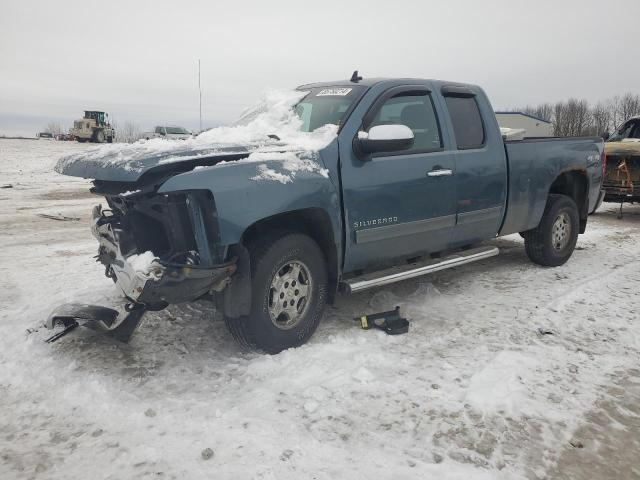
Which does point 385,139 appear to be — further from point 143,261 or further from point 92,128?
point 92,128

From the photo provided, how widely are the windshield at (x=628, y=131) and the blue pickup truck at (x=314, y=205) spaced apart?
296 inches

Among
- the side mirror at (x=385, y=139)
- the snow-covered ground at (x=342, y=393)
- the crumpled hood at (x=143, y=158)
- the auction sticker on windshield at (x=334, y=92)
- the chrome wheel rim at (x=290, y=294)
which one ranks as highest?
the auction sticker on windshield at (x=334, y=92)

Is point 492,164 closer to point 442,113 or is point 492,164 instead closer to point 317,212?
point 442,113

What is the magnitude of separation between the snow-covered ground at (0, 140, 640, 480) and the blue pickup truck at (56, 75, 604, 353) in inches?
17.4

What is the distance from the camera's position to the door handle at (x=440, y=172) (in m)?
4.34

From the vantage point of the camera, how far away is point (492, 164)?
4.96 meters

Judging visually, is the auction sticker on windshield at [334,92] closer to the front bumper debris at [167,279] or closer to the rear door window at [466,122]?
the rear door window at [466,122]

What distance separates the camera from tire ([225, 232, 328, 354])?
3.39 meters

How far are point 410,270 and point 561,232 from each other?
Answer: 9.60ft

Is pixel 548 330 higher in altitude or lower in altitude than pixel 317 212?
lower

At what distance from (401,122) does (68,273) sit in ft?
12.7

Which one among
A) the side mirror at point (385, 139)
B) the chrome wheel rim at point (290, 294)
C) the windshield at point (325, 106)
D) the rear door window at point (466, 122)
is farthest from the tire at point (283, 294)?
the rear door window at point (466, 122)

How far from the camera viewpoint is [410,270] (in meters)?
4.33

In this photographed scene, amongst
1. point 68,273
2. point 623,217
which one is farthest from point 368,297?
point 623,217
